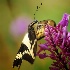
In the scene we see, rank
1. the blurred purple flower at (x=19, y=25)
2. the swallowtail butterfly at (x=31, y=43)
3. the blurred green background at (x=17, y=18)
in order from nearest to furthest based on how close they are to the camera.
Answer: the swallowtail butterfly at (x=31, y=43) → the blurred green background at (x=17, y=18) → the blurred purple flower at (x=19, y=25)

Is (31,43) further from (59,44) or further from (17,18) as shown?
(17,18)

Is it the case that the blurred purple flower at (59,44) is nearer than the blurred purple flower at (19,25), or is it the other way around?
the blurred purple flower at (59,44)

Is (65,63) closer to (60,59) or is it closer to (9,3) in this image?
(60,59)

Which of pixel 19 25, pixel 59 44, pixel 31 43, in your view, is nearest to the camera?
pixel 59 44

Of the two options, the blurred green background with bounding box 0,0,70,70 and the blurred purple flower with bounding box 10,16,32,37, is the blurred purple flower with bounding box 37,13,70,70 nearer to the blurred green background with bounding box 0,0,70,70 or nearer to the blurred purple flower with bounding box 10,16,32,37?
the blurred green background with bounding box 0,0,70,70

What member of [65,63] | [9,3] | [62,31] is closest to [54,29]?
[62,31]

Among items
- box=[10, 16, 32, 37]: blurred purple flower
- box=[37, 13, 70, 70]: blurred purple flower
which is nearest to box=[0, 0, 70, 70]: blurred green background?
box=[10, 16, 32, 37]: blurred purple flower

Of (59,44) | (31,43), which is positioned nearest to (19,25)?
(31,43)

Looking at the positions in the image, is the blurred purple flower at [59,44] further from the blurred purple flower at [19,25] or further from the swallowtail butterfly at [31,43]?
the blurred purple flower at [19,25]

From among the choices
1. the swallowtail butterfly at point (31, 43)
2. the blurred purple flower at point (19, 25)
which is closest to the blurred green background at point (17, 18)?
the blurred purple flower at point (19, 25)
